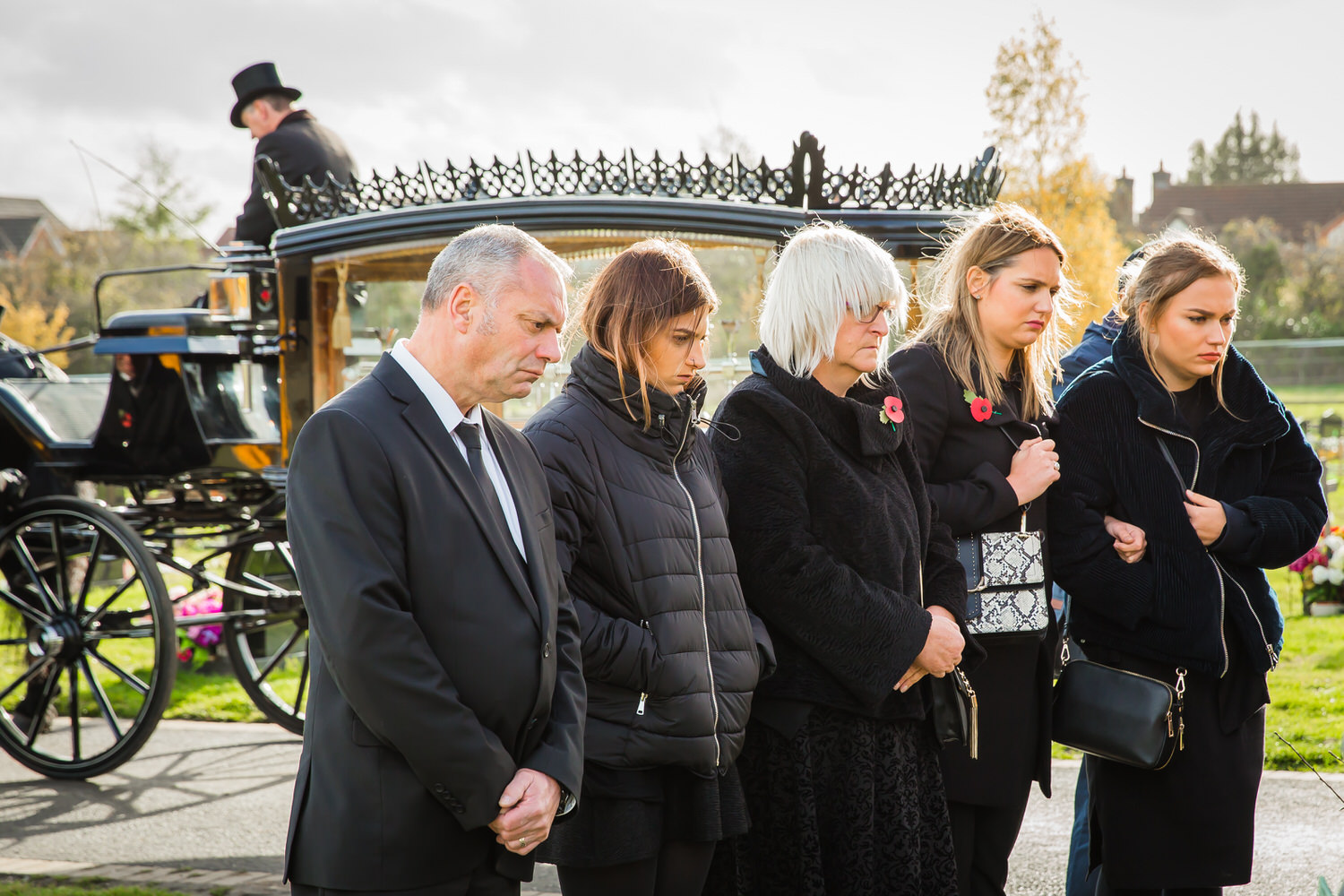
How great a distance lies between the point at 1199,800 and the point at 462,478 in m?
1.95

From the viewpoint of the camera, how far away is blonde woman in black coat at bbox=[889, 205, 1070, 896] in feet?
8.71

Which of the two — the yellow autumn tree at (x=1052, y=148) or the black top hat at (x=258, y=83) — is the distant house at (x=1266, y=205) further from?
the black top hat at (x=258, y=83)

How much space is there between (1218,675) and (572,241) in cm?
264

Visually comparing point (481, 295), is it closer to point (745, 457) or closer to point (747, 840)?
point (745, 457)

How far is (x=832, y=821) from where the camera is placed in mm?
2404

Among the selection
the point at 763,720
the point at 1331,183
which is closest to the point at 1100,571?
the point at 763,720

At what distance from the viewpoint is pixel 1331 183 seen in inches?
2180

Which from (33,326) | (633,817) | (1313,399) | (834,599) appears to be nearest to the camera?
(633,817)

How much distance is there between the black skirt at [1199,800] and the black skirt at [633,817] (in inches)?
43.1

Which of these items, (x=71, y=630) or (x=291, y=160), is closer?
(x=71, y=630)

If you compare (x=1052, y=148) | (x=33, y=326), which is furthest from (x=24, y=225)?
(x=1052, y=148)

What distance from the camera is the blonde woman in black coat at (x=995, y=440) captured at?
2.65m

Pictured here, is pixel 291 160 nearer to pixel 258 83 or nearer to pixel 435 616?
pixel 258 83

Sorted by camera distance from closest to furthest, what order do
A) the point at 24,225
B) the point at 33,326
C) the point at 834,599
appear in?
the point at 834,599
the point at 33,326
the point at 24,225
